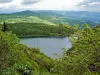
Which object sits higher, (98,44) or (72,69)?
(98,44)

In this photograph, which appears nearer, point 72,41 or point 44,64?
point 72,41

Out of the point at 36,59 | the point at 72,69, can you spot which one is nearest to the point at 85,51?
the point at 72,69

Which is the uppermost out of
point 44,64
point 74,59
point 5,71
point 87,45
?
point 87,45

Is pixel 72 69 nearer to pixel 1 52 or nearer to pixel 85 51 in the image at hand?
pixel 85 51

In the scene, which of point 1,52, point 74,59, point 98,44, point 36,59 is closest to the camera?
point 98,44

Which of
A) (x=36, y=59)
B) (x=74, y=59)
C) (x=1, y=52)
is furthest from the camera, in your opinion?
(x=36, y=59)

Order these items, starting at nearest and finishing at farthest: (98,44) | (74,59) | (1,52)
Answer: (98,44)
(74,59)
(1,52)

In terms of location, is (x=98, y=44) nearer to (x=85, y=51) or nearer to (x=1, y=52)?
(x=85, y=51)

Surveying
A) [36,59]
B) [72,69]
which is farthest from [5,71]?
[36,59]

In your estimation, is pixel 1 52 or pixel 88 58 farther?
pixel 1 52
